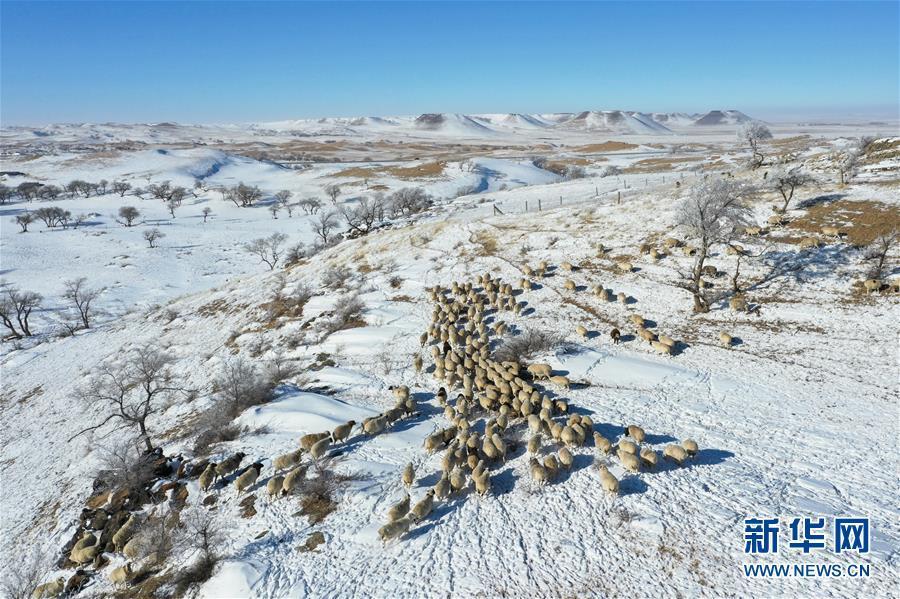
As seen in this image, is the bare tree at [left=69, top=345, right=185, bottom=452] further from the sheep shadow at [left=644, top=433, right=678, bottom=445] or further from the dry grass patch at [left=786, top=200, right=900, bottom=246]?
the dry grass patch at [left=786, top=200, right=900, bottom=246]

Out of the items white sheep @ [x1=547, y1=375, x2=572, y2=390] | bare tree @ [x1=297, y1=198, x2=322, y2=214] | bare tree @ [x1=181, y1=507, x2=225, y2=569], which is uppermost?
bare tree @ [x1=297, y1=198, x2=322, y2=214]

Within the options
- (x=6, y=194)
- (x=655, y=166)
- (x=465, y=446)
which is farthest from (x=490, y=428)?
(x=6, y=194)

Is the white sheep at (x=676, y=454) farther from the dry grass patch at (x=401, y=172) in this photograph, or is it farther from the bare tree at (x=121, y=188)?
the bare tree at (x=121, y=188)

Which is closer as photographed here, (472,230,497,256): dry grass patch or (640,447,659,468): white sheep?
(640,447,659,468): white sheep

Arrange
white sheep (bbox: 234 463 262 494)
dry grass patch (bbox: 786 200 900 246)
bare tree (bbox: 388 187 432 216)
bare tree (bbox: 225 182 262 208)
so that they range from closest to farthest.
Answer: white sheep (bbox: 234 463 262 494)
dry grass patch (bbox: 786 200 900 246)
bare tree (bbox: 388 187 432 216)
bare tree (bbox: 225 182 262 208)

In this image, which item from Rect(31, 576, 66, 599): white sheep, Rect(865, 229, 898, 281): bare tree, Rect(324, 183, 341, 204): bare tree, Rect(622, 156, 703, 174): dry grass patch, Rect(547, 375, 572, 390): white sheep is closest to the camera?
Rect(31, 576, 66, 599): white sheep

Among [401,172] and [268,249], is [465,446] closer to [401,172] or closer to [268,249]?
[268,249]

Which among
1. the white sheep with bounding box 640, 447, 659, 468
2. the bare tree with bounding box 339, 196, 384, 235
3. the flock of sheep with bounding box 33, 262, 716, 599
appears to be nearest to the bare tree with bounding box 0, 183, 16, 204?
the bare tree with bounding box 339, 196, 384, 235
